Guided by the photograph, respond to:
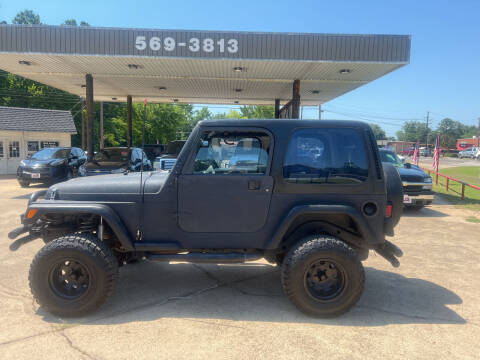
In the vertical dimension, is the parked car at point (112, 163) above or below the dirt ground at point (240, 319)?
above

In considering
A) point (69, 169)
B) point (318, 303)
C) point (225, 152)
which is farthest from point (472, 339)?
point (69, 169)

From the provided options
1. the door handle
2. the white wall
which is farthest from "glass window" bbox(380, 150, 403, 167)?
the white wall

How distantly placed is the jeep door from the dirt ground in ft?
3.05

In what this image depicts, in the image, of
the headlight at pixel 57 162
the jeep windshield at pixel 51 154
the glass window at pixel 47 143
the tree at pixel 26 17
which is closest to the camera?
the headlight at pixel 57 162

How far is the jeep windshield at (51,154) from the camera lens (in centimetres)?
1405

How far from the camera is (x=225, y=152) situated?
11.8 ft

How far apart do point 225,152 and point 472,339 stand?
115 inches

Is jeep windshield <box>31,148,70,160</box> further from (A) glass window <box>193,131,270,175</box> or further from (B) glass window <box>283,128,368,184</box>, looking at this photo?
(B) glass window <box>283,128,368,184</box>

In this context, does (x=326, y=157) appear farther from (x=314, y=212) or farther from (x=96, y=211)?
(x=96, y=211)

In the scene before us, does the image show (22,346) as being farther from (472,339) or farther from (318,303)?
(472,339)

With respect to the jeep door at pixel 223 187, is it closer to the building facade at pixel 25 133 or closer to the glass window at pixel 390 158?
the glass window at pixel 390 158

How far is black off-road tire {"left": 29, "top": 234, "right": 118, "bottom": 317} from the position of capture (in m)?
3.35

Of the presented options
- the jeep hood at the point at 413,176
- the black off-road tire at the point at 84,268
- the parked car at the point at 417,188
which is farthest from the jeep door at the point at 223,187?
the parked car at the point at 417,188

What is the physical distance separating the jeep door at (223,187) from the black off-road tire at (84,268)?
89cm
